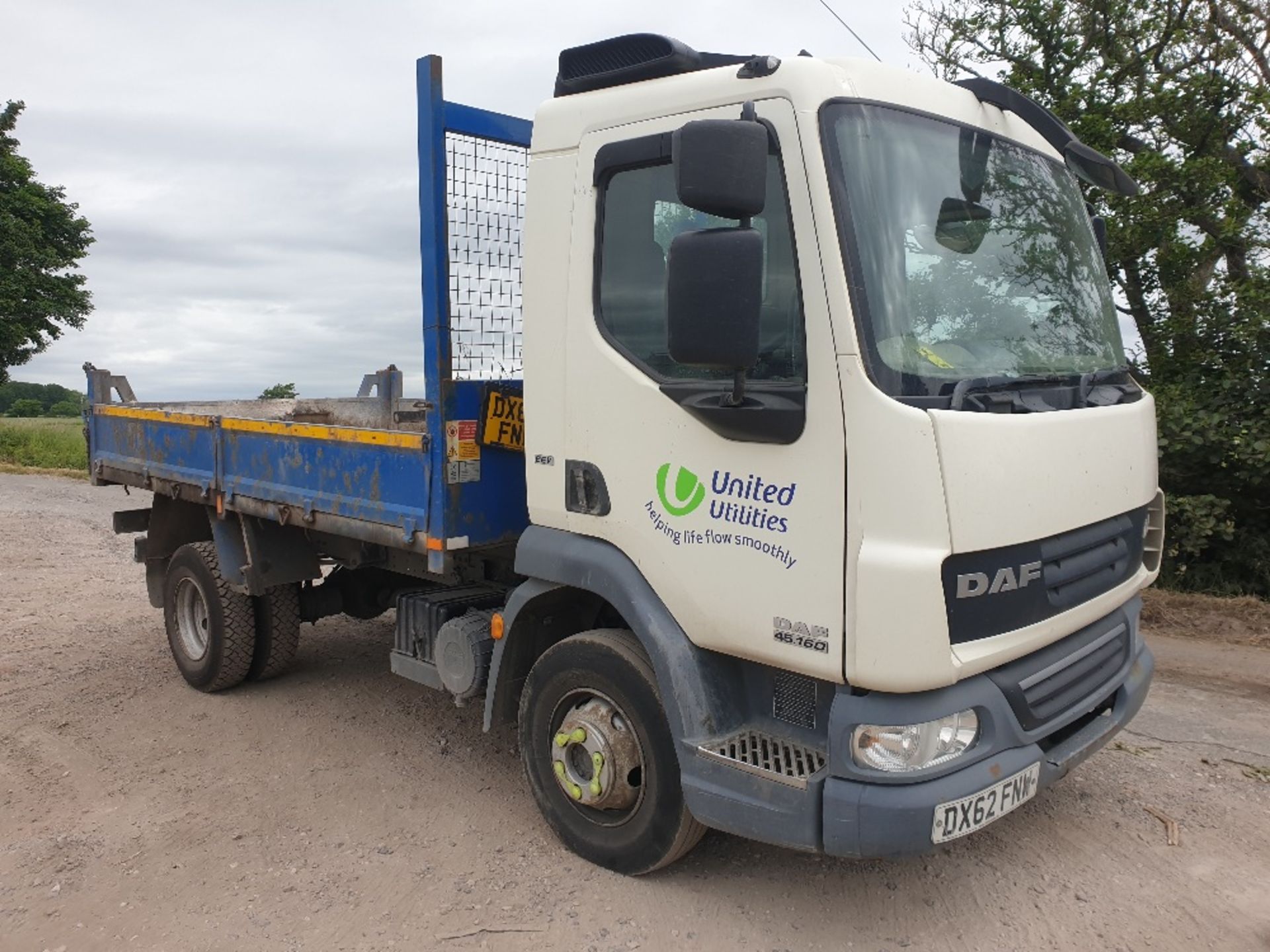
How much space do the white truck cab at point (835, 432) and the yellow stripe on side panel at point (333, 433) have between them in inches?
30.1

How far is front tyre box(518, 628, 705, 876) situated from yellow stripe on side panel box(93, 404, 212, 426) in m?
2.86

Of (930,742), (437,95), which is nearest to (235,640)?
(437,95)

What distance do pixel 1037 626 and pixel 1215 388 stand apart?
231 inches

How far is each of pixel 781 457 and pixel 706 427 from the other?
0.27m

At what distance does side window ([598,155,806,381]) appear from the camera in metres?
2.79

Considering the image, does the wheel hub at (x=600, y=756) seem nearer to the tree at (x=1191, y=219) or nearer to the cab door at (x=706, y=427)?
the cab door at (x=706, y=427)

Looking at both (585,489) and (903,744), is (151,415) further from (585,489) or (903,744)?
(903,744)

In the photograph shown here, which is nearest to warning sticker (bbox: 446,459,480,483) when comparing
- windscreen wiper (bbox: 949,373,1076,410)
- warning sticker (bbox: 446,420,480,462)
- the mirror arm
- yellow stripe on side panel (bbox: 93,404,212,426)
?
warning sticker (bbox: 446,420,480,462)

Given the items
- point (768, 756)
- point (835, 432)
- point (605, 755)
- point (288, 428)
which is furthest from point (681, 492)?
point (288, 428)

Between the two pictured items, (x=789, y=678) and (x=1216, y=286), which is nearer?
(x=789, y=678)

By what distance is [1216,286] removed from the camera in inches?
303

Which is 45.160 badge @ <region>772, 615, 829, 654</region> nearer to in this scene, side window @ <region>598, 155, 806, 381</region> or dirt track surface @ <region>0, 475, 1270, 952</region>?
side window @ <region>598, 155, 806, 381</region>

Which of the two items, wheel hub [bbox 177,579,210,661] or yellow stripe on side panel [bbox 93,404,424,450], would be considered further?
wheel hub [bbox 177,579,210,661]

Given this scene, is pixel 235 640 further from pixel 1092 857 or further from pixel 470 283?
pixel 1092 857
